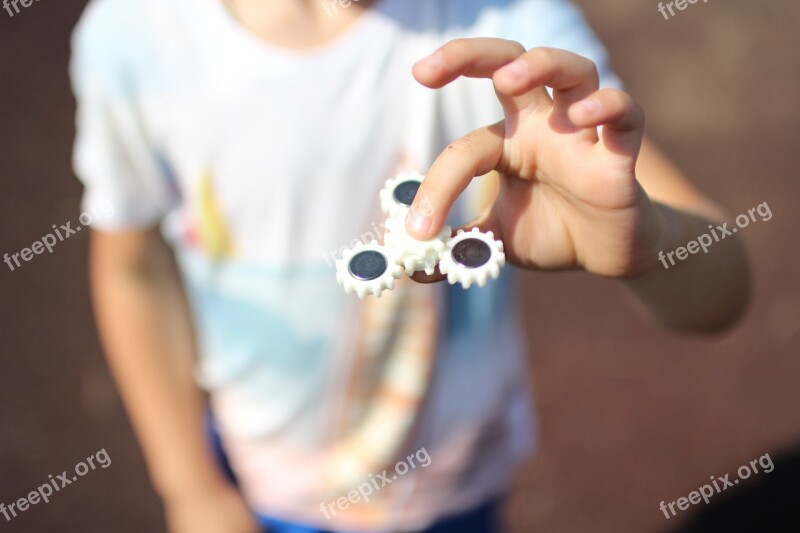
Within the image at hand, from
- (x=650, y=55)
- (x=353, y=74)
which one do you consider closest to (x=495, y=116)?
(x=353, y=74)

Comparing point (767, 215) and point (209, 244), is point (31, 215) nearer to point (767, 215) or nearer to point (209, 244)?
point (209, 244)

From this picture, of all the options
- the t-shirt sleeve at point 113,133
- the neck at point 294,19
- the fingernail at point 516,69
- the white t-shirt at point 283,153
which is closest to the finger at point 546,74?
the fingernail at point 516,69

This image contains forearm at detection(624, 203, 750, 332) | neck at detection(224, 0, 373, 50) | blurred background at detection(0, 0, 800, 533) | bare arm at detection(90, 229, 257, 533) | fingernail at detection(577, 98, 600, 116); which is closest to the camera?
fingernail at detection(577, 98, 600, 116)

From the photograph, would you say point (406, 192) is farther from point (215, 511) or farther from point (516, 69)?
point (215, 511)

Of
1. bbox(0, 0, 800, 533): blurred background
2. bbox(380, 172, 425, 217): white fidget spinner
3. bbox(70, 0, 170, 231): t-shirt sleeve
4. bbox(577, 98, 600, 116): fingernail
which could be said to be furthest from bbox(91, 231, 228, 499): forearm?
bbox(0, 0, 800, 533): blurred background

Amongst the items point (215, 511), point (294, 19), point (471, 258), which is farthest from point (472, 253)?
point (215, 511)

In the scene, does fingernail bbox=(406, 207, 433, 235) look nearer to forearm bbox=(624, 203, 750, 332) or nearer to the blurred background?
forearm bbox=(624, 203, 750, 332)
